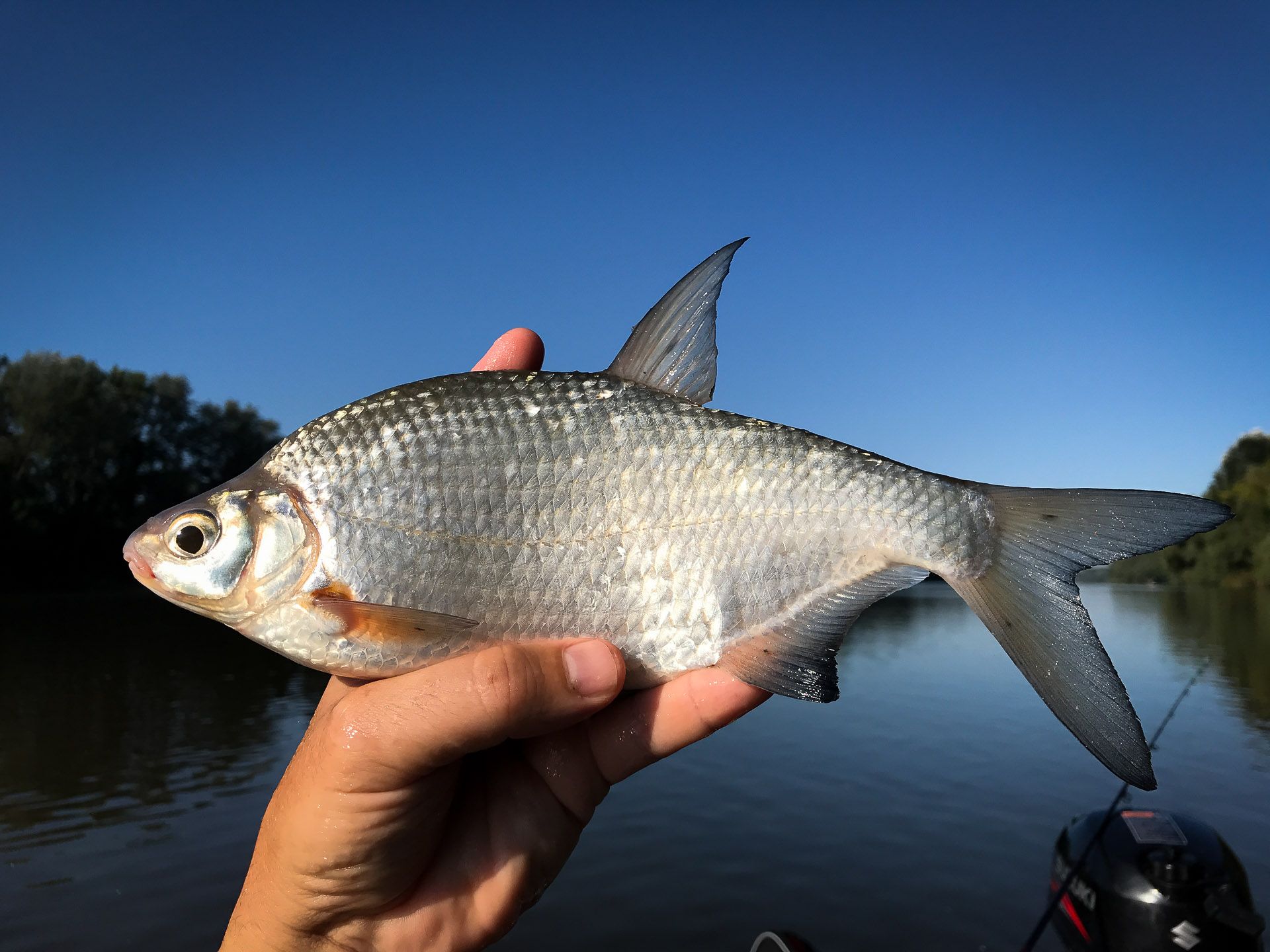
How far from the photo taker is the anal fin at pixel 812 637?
229 cm

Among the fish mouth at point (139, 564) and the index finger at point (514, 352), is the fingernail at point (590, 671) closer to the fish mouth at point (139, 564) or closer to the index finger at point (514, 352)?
the fish mouth at point (139, 564)

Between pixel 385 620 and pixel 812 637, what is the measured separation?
3.82ft

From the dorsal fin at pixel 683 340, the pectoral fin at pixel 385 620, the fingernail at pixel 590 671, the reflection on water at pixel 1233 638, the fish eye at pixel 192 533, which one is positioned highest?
the dorsal fin at pixel 683 340

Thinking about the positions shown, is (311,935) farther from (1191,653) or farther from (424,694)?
(1191,653)

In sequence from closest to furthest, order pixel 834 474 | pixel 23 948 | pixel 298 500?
pixel 298 500 < pixel 834 474 < pixel 23 948

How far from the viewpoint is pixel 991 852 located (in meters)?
12.3

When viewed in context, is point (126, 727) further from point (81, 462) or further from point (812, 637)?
point (81, 462)

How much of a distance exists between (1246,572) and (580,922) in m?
74.0

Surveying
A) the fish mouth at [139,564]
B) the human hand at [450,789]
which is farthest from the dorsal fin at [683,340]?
the fish mouth at [139,564]

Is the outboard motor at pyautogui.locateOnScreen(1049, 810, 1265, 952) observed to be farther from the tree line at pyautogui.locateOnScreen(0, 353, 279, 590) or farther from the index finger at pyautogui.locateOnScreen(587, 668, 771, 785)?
the tree line at pyautogui.locateOnScreen(0, 353, 279, 590)

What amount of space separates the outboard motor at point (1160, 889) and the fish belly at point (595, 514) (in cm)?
582

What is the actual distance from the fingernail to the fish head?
2.39ft

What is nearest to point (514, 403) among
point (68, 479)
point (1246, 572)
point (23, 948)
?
point (23, 948)

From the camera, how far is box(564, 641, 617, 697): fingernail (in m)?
2.13
